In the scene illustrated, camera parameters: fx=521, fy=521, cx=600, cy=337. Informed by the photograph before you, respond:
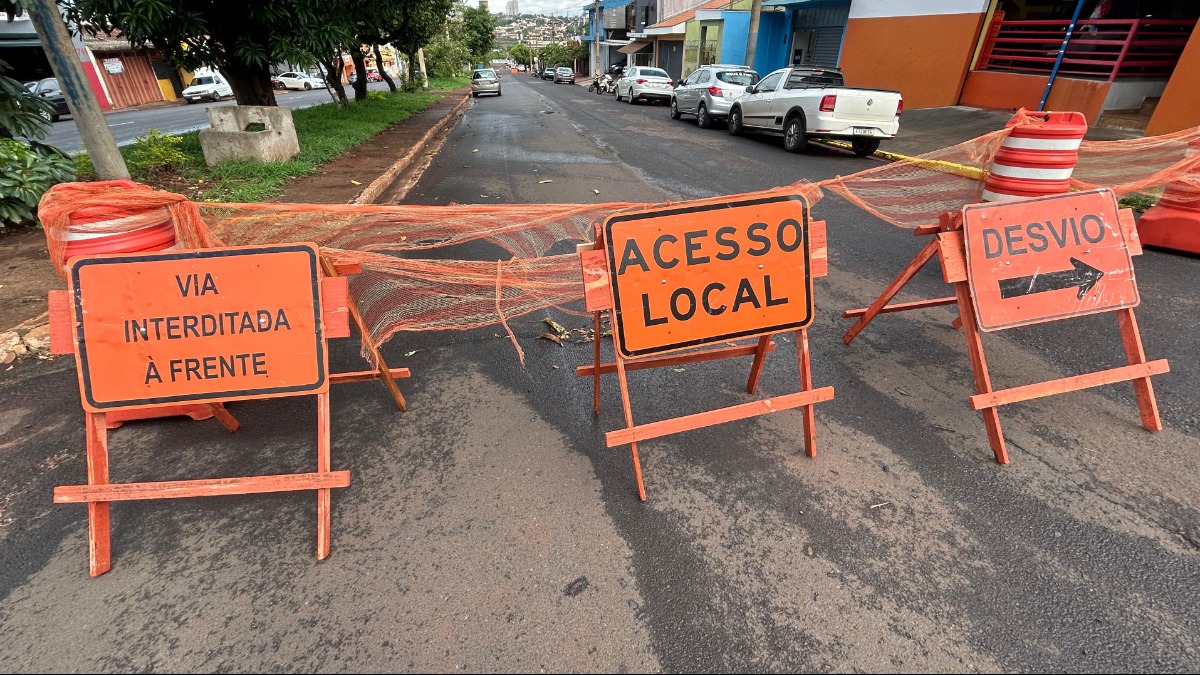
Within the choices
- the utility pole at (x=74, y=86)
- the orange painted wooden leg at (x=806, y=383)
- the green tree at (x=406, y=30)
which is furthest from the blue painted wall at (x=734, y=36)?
the orange painted wooden leg at (x=806, y=383)

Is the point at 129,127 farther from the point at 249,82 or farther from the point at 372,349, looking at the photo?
the point at 372,349

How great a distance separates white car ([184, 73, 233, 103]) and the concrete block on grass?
2907cm

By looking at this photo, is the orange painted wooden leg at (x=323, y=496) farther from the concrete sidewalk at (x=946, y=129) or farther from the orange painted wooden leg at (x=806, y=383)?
the concrete sidewalk at (x=946, y=129)

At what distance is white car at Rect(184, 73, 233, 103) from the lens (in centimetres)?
3077

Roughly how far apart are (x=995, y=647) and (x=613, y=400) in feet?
6.71

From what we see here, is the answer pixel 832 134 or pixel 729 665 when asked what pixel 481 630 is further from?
pixel 832 134

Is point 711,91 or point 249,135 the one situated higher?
point 711,91

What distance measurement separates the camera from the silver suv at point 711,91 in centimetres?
1405

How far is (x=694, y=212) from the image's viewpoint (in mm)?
2434

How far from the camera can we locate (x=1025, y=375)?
338cm

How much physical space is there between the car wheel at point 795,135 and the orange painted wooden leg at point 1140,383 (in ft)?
28.5

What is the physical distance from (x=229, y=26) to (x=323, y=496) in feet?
31.3

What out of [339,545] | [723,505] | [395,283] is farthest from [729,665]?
[395,283]

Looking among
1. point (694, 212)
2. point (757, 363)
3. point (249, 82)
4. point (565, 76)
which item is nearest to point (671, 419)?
point (757, 363)
